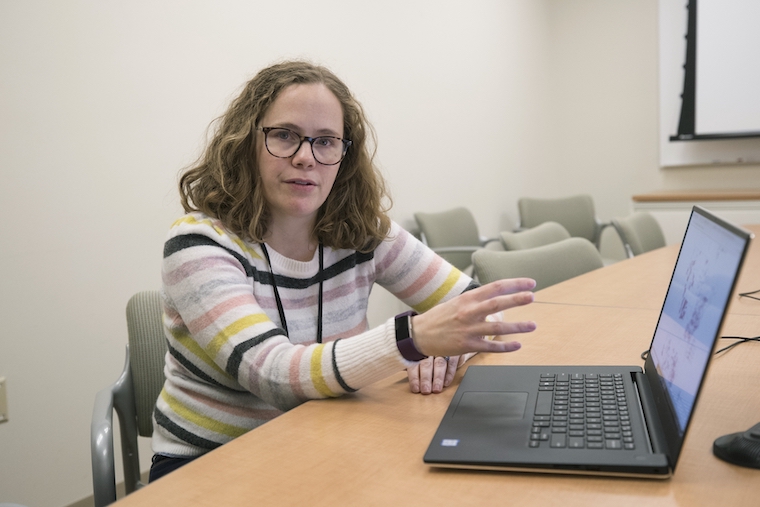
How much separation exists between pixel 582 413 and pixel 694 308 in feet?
0.66

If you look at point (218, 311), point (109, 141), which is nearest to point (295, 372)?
point (218, 311)

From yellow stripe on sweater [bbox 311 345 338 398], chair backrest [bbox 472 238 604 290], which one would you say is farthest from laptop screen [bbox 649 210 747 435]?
chair backrest [bbox 472 238 604 290]

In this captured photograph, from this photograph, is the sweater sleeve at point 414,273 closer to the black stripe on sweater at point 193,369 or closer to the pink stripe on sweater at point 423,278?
the pink stripe on sweater at point 423,278

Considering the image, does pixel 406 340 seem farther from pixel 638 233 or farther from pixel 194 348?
pixel 638 233

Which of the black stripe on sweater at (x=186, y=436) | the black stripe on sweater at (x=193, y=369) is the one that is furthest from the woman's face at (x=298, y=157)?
the black stripe on sweater at (x=186, y=436)

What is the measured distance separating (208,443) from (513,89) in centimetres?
405

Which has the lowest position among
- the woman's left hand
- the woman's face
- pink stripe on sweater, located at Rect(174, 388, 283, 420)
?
pink stripe on sweater, located at Rect(174, 388, 283, 420)

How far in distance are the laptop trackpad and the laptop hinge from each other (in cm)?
16

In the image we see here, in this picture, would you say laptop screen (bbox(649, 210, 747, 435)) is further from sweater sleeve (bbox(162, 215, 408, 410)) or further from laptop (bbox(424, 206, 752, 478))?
sweater sleeve (bbox(162, 215, 408, 410))

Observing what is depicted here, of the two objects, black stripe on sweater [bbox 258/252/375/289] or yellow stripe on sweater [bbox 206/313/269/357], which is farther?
black stripe on sweater [bbox 258/252/375/289]

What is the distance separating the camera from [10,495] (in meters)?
1.97

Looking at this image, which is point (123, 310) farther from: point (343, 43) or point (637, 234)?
point (637, 234)

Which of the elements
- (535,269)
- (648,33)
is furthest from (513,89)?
(535,269)

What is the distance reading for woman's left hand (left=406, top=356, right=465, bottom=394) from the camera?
1062 mm
